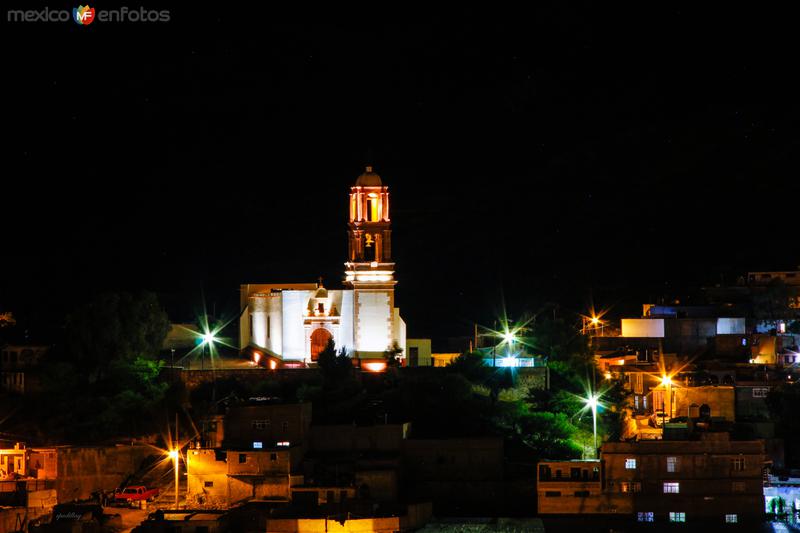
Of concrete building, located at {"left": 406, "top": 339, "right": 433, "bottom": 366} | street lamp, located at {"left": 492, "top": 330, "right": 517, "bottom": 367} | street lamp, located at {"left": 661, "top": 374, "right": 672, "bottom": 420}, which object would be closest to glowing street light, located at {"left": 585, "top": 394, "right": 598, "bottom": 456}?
street lamp, located at {"left": 661, "top": 374, "right": 672, "bottom": 420}

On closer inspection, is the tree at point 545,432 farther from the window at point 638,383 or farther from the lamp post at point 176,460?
the lamp post at point 176,460

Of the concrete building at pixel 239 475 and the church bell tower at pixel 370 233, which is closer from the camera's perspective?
the concrete building at pixel 239 475

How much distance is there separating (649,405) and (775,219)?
159 feet

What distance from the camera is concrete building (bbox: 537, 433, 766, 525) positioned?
50281mm

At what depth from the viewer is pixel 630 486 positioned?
50.6m

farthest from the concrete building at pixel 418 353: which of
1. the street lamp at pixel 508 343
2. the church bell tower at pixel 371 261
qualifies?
the street lamp at pixel 508 343

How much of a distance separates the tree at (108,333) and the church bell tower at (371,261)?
23.7 ft

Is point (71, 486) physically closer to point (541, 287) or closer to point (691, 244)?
point (541, 287)

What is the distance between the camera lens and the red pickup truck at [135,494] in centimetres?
5271

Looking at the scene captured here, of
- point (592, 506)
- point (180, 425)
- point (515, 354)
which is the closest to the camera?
point (592, 506)

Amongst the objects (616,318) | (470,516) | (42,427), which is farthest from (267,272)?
(470,516)

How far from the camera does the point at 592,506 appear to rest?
50.5 metres

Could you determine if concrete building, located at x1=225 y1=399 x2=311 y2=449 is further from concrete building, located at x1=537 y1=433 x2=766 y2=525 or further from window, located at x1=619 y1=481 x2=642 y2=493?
window, located at x1=619 y1=481 x2=642 y2=493

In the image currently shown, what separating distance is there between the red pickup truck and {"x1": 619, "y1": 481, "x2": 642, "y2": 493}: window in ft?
42.1
